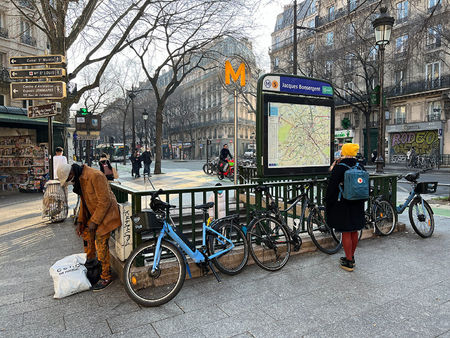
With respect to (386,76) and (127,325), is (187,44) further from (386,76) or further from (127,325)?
(386,76)

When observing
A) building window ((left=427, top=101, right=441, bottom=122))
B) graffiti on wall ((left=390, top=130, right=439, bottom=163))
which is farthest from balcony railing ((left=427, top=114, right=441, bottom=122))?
graffiti on wall ((left=390, top=130, right=439, bottom=163))

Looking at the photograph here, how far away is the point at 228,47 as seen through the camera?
59.0 ft

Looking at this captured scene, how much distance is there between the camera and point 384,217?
18.5 ft

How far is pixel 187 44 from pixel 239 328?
1676 centimetres

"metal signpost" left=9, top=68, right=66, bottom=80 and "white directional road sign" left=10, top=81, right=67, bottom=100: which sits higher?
"metal signpost" left=9, top=68, right=66, bottom=80

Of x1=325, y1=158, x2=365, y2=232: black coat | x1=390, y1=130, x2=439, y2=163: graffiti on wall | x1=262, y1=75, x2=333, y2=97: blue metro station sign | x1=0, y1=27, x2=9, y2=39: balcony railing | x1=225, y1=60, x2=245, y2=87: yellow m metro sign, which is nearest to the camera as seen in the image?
x1=325, y1=158, x2=365, y2=232: black coat

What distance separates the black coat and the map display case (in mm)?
1001

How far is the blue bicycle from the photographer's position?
327 centimetres

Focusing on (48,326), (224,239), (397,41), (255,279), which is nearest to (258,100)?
(224,239)

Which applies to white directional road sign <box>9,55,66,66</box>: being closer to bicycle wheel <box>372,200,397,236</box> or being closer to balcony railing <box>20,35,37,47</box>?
bicycle wheel <box>372,200,397,236</box>

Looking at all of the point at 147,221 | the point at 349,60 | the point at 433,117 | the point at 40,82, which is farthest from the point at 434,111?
the point at 147,221

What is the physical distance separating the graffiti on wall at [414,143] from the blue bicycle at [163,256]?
3148 centimetres

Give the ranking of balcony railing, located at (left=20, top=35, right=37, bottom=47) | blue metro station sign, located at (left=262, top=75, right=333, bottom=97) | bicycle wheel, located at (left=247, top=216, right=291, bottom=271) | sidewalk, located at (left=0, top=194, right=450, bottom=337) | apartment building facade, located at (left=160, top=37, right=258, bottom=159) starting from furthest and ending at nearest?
apartment building facade, located at (left=160, top=37, right=258, bottom=159) → balcony railing, located at (left=20, top=35, right=37, bottom=47) → blue metro station sign, located at (left=262, top=75, right=333, bottom=97) → bicycle wheel, located at (left=247, top=216, right=291, bottom=271) → sidewalk, located at (left=0, top=194, right=450, bottom=337)

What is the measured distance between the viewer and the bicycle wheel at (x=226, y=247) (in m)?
3.85
